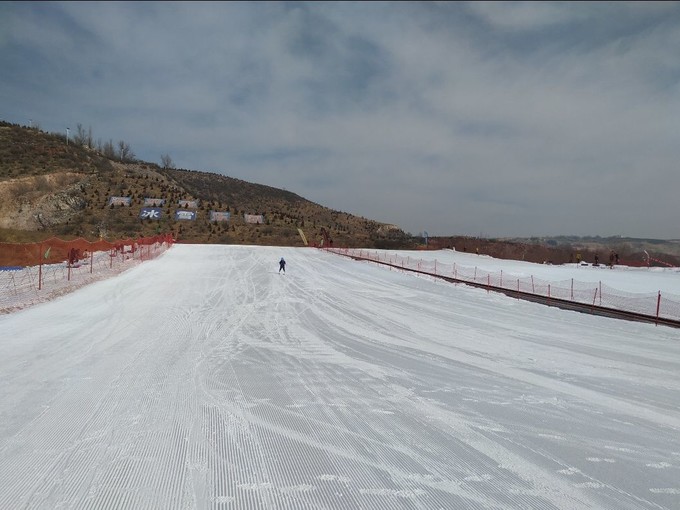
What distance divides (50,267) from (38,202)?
49.8m

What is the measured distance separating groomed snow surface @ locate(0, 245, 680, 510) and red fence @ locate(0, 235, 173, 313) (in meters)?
3.65

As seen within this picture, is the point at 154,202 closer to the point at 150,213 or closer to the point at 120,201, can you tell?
the point at 150,213

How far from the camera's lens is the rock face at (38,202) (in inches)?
2396

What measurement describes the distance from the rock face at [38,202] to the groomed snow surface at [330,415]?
202 feet

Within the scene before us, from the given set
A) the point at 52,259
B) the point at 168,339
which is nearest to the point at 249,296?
the point at 168,339

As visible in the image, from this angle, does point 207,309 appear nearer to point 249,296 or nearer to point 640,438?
point 249,296

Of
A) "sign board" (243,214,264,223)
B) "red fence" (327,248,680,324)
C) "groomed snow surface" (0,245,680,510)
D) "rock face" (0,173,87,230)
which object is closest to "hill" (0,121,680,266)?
"rock face" (0,173,87,230)

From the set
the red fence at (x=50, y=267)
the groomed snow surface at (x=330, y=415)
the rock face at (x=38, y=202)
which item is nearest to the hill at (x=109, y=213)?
the rock face at (x=38, y=202)

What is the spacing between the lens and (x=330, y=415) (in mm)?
5293

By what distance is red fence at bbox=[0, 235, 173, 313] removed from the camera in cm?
1495

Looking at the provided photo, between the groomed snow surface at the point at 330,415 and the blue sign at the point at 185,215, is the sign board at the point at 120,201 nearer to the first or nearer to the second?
the blue sign at the point at 185,215

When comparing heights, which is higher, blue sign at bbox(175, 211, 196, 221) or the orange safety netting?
blue sign at bbox(175, 211, 196, 221)

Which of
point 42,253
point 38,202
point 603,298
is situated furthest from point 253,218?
point 603,298

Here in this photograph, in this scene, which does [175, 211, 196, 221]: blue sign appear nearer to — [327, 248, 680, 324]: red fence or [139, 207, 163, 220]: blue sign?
[139, 207, 163, 220]: blue sign
